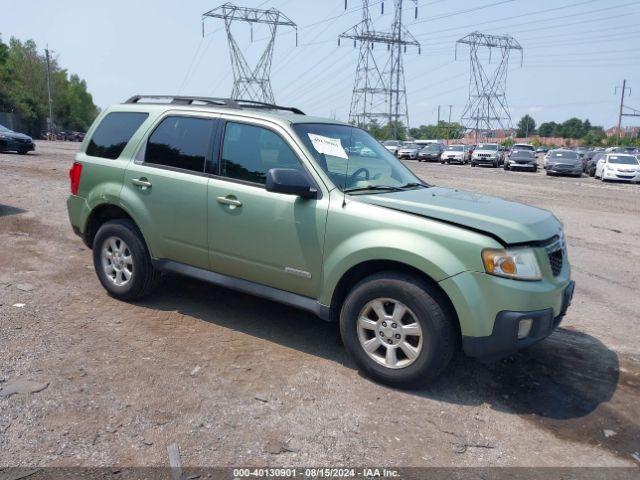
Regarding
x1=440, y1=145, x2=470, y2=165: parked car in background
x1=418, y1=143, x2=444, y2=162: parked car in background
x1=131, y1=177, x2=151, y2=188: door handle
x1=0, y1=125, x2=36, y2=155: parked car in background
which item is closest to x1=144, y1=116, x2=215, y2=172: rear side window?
x1=131, y1=177, x2=151, y2=188: door handle

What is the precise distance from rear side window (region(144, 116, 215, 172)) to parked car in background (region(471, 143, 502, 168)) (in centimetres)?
3574

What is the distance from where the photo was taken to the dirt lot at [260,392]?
10.7ft

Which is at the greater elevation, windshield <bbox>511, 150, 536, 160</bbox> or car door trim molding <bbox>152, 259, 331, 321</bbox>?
windshield <bbox>511, 150, 536, 160</bbox>

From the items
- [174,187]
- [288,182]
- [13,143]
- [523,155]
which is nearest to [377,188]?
[288,182]

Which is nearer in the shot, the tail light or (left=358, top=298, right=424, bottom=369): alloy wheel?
(left=358, top=298, right=424, bottom=369): alloy wheel

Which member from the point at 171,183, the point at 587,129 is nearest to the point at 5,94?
the point at 171,183

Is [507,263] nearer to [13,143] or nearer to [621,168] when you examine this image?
[13,143]

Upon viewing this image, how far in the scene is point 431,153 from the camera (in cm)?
4425

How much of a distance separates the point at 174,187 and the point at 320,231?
154 centimetres

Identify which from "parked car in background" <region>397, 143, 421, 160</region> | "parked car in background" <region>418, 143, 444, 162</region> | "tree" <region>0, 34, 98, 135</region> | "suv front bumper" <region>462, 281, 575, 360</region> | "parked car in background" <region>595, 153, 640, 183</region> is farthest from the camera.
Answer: "tree" <region>0, 34, 98, 135</region>

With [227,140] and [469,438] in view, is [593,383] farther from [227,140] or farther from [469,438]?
[227,140]

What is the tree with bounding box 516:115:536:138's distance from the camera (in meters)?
133

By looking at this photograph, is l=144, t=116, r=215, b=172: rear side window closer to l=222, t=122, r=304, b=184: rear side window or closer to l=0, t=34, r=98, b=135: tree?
l=222, t=122, r=304, b=184: rear side window

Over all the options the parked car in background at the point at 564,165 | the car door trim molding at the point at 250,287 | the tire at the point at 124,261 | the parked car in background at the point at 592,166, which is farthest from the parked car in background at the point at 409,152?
the car door trim molding at the point at 250,287
